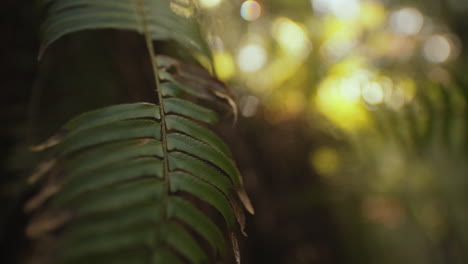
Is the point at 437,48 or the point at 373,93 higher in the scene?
the point at 437,48

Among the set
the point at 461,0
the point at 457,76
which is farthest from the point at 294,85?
the point at 461,0

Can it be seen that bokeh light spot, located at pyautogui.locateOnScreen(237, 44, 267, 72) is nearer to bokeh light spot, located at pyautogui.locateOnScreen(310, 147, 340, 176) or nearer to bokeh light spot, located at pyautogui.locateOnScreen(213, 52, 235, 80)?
bokeh light spot, located at pyautogui.locateOnScreen(213, 52, 235, 80)

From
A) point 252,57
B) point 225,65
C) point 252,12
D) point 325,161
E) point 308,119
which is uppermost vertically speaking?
point 252,12

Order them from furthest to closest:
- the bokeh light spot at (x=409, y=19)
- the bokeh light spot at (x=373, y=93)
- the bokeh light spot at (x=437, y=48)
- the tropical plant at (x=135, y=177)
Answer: the bokeh light spot at (x=437, y=48), the bokeh light spot at (x=409, y=19), the bokeh light spot at (x=373, y=93), the tropical plant at (x=135, y=177)

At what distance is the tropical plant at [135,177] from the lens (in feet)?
1.22

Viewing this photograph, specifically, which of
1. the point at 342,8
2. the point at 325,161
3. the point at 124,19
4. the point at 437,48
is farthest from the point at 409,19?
the point at 124,19

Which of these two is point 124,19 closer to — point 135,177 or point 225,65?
point 135,177

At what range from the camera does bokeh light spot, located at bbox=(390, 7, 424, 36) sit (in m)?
3.53

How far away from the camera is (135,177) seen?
437 millimetres

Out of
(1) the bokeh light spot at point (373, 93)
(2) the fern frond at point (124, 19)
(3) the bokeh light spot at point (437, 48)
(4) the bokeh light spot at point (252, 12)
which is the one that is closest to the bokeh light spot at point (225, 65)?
(4) the bokeh light spot at point (252, 12)

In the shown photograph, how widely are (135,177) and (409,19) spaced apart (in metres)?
3.92

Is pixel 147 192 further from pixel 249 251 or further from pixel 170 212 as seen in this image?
pixel 249 251

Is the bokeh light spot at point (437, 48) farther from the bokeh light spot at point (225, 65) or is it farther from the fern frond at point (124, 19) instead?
the fern frond at point (124, 19)

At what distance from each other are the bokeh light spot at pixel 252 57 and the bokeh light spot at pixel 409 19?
2114 mm
